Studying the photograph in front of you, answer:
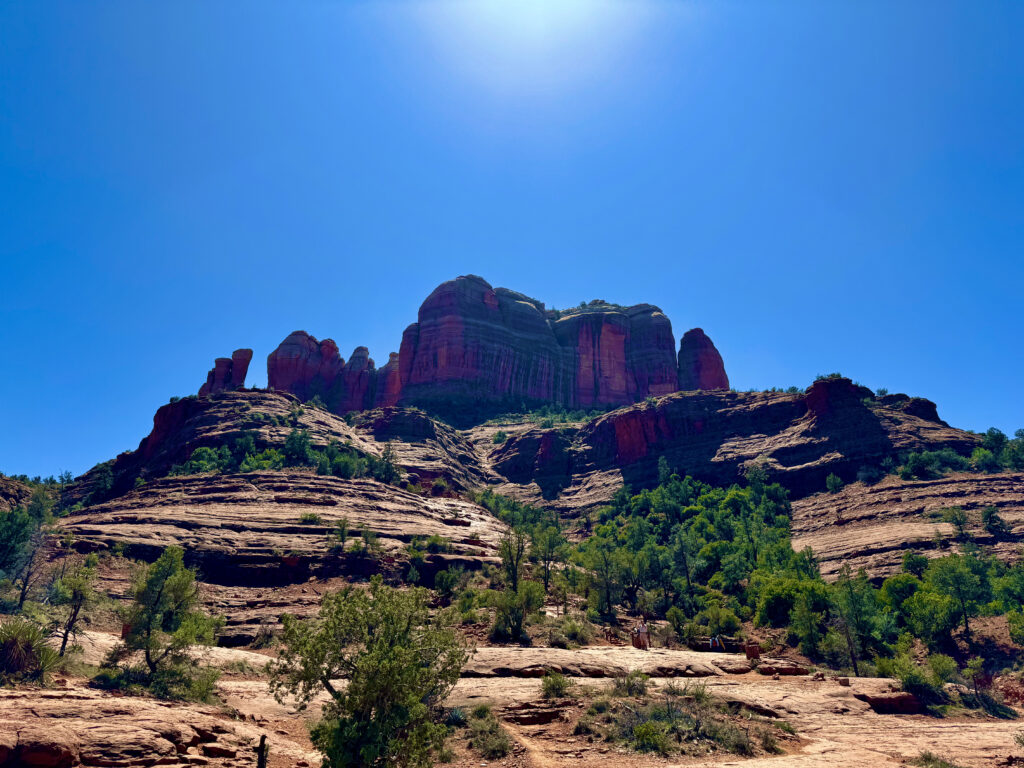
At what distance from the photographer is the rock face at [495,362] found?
5098 inches

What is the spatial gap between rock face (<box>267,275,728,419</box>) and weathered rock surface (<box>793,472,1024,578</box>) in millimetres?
74551

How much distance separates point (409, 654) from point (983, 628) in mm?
39035

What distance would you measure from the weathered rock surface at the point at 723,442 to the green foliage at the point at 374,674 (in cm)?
6827

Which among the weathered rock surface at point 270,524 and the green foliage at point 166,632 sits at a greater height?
the weathered rock surface at point 270,524

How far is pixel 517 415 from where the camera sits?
124875mm

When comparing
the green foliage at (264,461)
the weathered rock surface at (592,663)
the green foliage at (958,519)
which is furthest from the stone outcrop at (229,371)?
the green foliage at (958,519)

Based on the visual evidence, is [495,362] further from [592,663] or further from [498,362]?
[592,663]

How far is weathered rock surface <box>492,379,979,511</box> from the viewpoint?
231 feet

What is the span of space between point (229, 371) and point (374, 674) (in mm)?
120015

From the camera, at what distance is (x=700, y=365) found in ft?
445

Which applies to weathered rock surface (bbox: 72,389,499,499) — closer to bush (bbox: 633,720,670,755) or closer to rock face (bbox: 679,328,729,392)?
rock face (bbox: 679,328,729,392)

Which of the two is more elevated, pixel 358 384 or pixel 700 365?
pixel 700 365

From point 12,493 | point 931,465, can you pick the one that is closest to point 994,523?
point 931,465

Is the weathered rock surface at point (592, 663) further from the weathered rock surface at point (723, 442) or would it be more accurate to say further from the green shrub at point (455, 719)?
the weathered rock surface at point (723, 442)
